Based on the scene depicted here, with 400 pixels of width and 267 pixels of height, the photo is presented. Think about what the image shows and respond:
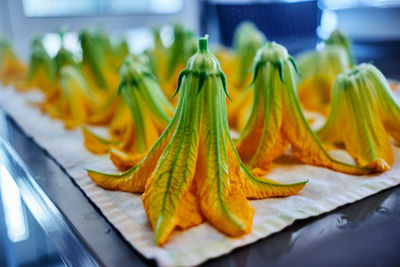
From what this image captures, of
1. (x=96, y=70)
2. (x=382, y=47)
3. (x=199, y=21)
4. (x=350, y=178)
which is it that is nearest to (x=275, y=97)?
(x=350, y=178)

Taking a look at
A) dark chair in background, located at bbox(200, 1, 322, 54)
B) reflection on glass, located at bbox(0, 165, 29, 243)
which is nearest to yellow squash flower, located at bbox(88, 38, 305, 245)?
reflection on glass, located at bbox(0, 165, 29, 243)

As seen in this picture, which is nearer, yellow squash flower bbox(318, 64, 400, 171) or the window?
yellow squash flower bbox(318, 64, 400, 171)

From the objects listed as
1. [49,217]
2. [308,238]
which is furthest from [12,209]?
[308,238]

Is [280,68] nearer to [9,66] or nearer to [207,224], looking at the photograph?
[207,224]

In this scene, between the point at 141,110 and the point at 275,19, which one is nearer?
the point at 141,110

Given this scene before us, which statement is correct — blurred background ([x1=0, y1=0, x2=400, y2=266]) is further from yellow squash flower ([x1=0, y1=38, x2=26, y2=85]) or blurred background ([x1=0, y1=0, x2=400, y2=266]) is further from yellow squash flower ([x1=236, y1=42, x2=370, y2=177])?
yellow squash flower ([x1=236, y1=42, x2=370, y2=177])

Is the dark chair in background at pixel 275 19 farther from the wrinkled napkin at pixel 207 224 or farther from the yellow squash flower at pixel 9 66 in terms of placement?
the wrinkled napkin at pixel 207 224

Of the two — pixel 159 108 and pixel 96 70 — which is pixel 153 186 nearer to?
pixel 159 108
